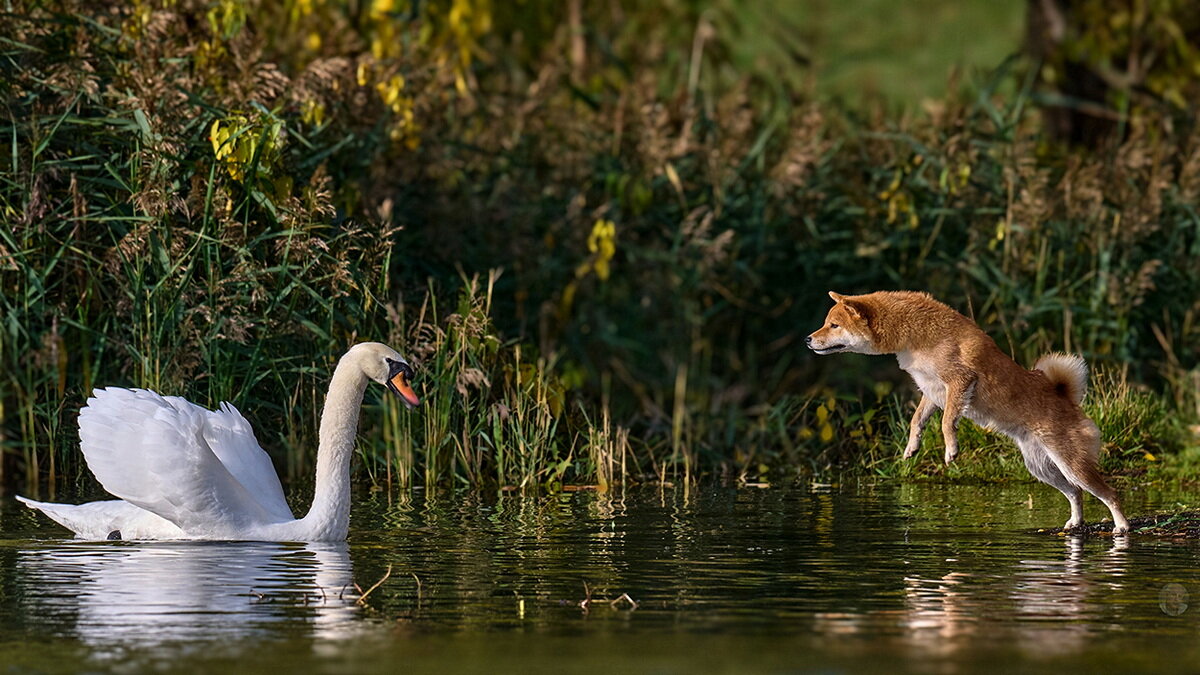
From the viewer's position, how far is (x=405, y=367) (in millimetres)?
A: 10609

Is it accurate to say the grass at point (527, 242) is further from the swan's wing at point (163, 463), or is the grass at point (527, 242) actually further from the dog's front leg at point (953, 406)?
the dog's front leg at point (953, 406)

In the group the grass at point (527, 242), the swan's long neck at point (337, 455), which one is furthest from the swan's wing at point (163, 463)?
the grass at point (527, 242)

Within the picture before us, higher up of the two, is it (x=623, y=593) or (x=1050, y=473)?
(x=1050, y=473)

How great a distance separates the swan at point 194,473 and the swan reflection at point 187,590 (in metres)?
0.13

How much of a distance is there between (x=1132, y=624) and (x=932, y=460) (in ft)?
19.4

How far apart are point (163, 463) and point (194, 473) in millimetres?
158

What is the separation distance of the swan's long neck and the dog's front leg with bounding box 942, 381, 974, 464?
3059mm

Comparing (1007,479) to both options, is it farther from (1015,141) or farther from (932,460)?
(1015,141)

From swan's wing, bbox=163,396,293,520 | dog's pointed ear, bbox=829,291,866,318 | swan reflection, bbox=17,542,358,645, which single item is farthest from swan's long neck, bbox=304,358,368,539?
dog's pointed ear, bbox=829,291,866,318

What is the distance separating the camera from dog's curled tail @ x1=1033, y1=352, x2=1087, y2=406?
35.7 ft

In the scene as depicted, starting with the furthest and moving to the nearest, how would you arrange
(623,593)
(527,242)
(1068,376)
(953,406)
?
(527,242) < (1068,376) < (953,406) < (623,593)

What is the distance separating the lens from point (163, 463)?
9945mm

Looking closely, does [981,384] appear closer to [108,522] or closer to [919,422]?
[919,422]

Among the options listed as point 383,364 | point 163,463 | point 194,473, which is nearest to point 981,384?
point 383,364
